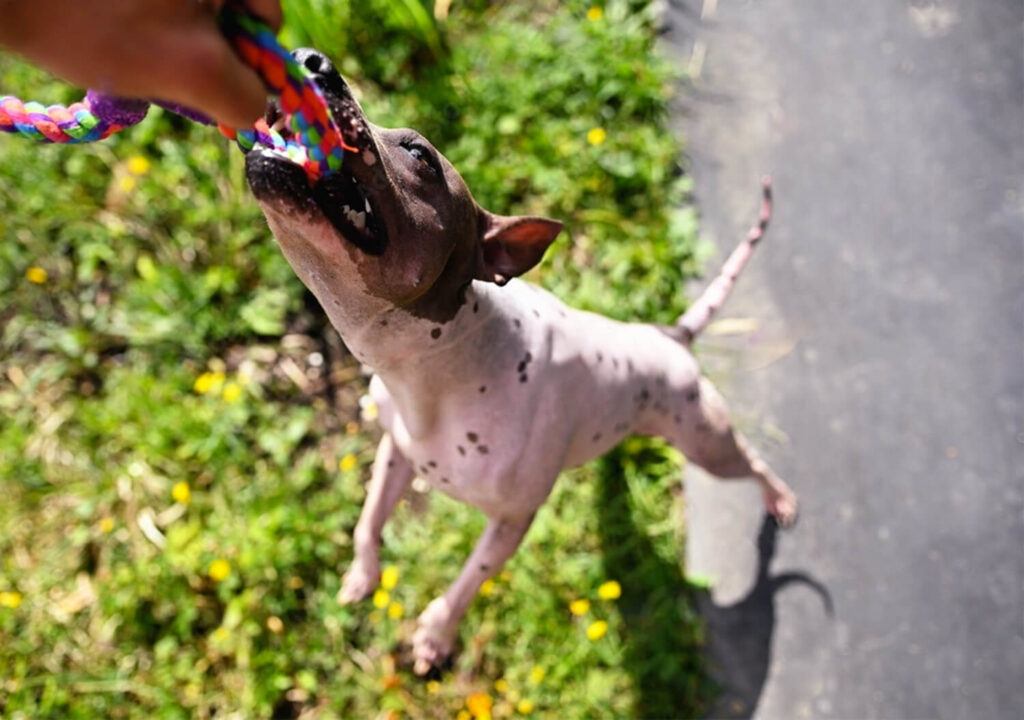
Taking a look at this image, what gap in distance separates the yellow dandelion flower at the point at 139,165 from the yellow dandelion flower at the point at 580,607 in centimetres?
216

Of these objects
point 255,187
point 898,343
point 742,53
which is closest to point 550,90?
point 742,53

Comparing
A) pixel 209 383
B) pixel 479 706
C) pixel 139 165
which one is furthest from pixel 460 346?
pixel 139 165

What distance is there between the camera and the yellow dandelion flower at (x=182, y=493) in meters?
2.64

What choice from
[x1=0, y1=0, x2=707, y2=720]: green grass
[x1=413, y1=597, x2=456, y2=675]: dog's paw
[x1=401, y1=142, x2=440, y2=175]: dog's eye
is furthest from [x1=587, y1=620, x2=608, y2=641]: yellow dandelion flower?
[x1=401, y1=142, x2=440, y2=175]: dog's eye

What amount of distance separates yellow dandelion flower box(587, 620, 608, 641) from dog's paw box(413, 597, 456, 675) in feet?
1.57

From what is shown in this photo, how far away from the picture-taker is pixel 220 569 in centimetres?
251

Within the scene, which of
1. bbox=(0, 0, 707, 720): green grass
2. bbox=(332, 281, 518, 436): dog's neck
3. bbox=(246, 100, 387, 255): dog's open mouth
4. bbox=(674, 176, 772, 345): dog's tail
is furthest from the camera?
bbox=(0, 0, 707, 720): green grass

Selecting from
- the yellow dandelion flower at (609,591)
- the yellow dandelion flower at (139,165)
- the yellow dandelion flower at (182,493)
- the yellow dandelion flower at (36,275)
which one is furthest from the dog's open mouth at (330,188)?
the yellow dandelion flower at (36,275)

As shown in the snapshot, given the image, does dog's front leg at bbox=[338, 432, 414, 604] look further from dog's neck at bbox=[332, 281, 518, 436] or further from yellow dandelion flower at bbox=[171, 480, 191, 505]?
yellow dandelion flower at bbox=[171, 480, 191, 505]

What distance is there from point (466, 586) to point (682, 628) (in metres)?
0.86

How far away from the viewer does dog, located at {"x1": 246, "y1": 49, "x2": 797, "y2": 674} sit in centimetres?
116

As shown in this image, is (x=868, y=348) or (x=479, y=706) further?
(x=868, y=348)

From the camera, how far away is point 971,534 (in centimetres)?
256

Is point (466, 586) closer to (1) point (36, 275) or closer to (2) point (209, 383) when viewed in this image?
(2) point (209, 383)
